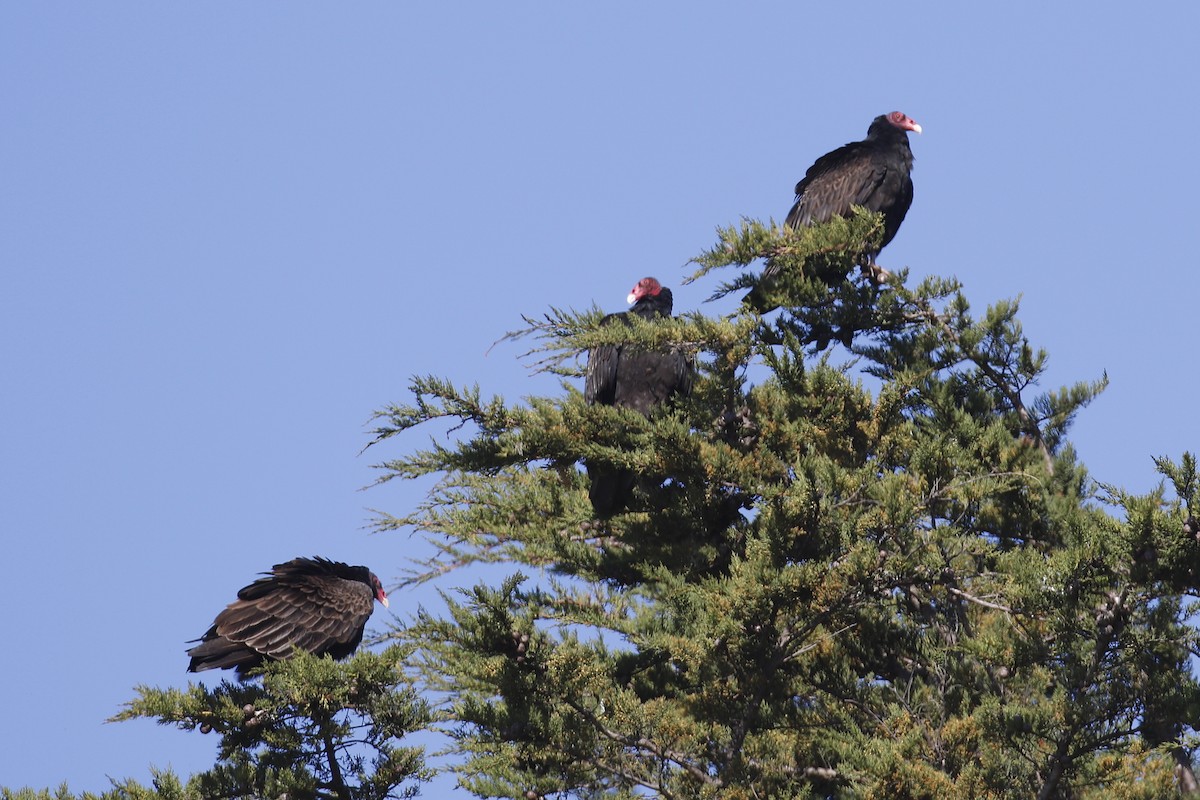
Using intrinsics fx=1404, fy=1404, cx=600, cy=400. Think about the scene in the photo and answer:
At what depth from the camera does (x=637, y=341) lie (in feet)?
21.2

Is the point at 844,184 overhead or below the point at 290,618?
overhead

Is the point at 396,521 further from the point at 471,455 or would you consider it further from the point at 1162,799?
the point at 1162,799

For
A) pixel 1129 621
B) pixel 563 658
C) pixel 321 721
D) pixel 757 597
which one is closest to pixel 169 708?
pixel 321 721

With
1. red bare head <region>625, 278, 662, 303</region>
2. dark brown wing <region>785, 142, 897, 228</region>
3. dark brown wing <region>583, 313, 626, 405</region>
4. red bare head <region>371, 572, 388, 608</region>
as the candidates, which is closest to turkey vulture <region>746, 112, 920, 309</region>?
dark brown wing <region>785, 142, 897, 228</region>

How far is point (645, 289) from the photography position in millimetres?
9273

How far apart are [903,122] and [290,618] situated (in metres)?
6.09

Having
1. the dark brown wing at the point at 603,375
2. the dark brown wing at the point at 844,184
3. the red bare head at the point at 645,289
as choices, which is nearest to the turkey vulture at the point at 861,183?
the dark brown wing at the point at 844,184

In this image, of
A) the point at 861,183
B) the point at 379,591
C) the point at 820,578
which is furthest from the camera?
the point at 861,183

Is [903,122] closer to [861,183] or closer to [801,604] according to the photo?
[861,183]

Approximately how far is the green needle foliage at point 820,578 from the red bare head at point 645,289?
167cm

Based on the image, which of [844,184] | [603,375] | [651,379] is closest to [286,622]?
[603,375]

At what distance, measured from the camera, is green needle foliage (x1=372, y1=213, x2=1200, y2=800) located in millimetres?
5297

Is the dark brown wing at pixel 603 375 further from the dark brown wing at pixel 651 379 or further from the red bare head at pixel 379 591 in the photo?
the red bare head at pixel 379 591

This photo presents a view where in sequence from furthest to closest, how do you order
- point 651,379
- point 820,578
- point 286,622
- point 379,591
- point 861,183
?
point 861,183 < point 379,591 < point 651,379 < point 286,622 < point 820,578
